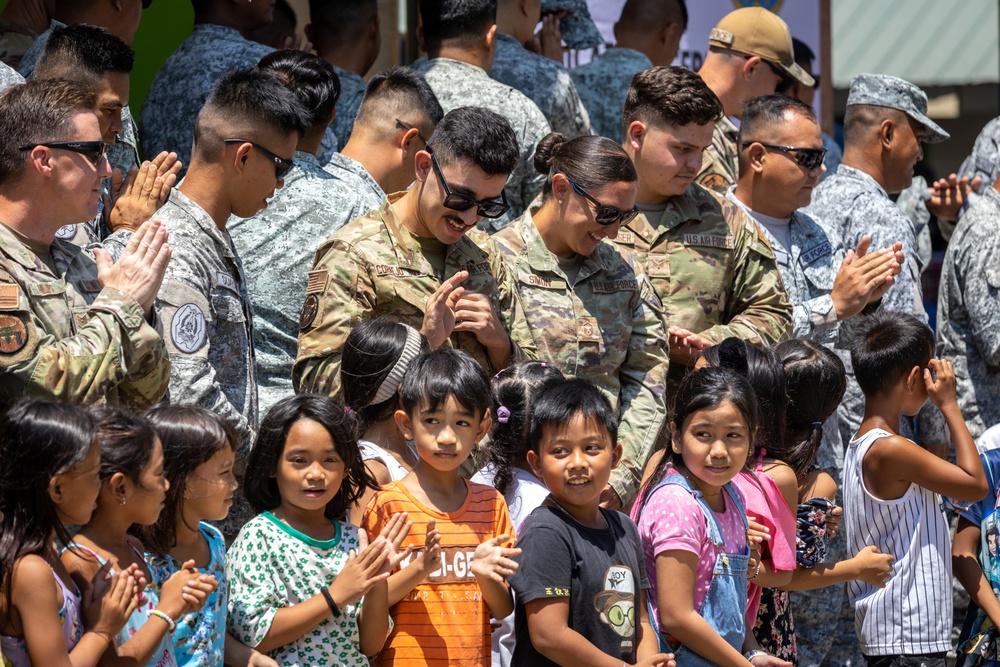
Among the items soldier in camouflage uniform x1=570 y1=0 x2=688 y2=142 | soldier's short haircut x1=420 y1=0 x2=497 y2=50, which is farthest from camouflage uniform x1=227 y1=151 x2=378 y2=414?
soldier in camouflage uniform x1=570 y1=0 x2=688 y2=142

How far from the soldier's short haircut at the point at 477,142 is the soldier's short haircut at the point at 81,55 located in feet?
3.44

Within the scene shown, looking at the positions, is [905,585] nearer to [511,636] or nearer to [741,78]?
[511,636]

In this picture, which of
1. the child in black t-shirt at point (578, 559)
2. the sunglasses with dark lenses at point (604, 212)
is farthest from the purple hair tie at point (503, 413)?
the sunglasses with dark lenses at point (604, 212)

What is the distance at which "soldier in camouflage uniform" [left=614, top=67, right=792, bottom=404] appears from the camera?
513 centimetres

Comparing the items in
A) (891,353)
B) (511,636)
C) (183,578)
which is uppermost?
(891,353)

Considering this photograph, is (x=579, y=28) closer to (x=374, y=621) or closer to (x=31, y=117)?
(x=31, y=117)

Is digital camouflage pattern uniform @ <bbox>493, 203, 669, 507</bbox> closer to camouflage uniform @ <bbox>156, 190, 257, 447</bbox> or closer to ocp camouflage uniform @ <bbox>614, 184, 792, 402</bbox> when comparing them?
ocp camouflage uniform @ <bbox>614, 184, 792, 402</bbox>

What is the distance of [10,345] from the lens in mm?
3287

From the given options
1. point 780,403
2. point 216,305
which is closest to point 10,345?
point 216,305

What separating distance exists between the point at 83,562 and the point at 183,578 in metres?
0.22

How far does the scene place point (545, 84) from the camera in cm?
639

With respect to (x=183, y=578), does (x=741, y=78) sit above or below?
above

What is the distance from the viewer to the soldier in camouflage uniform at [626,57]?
7109 millimetres

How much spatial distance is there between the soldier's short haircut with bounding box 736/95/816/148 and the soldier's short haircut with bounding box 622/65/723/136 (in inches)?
20.0
